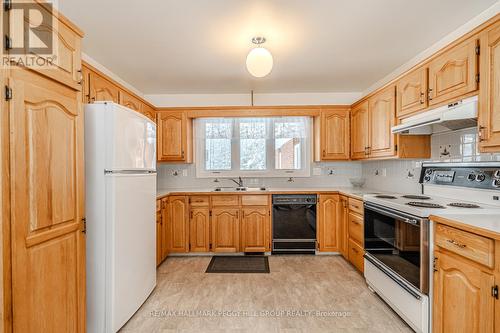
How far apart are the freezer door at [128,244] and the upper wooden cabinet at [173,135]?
1302 millimetres

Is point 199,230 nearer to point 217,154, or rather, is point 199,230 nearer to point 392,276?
point 217,154

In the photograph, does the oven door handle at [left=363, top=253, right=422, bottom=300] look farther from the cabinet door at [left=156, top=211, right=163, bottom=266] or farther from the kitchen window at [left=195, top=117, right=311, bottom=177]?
the cabinet door at [left=156, top=211, right=163, bottom=266]

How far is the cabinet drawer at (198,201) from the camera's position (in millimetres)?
3296

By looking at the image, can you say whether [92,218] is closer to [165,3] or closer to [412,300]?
[165,3]

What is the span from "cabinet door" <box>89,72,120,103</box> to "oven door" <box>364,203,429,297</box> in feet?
8.89

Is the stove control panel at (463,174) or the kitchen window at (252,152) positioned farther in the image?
the kitchen window at (252,152)

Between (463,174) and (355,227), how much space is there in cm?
118

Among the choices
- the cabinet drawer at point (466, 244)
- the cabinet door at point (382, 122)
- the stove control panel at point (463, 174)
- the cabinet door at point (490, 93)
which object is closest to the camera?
the cabinet drawer at point (466, 244)

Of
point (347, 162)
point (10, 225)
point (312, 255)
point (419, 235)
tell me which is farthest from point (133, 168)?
point (347, 162)

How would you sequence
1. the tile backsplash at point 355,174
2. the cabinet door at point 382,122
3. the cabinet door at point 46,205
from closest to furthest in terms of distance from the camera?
the cabinet door at point 46,205
the tile backsplash at point 355,174
the cabinet door at point 382,122

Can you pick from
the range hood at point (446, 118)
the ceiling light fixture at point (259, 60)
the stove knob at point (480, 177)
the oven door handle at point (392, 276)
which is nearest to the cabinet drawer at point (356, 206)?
the oven door handle at point (392, 276)

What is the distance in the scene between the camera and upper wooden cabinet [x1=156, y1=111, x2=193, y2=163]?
3.52 metres

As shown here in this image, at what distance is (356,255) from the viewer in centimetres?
279

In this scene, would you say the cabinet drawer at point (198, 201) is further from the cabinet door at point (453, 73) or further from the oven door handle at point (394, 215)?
the cabinet door at point (453, 73)
